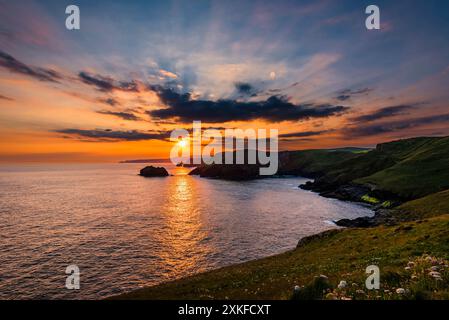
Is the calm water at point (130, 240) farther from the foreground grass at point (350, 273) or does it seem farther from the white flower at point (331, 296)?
the white flower at point (331, 296)

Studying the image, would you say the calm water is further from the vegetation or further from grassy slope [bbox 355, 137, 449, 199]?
grassy slope [bbox 355, 137, 449, 199]

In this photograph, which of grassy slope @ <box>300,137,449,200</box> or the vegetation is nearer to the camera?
the vegetation

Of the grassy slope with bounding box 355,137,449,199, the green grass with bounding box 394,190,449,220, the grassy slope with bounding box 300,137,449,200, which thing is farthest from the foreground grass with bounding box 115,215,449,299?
the grassy slope with bounding box 355,137,449,199

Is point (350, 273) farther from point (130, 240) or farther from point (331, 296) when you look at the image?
point (130, 240)

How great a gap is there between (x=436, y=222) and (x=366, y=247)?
12.1 meters

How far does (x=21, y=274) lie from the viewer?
120ft

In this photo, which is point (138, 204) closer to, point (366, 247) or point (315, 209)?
point (315, 209)

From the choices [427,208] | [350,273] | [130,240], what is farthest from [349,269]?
[427,208]

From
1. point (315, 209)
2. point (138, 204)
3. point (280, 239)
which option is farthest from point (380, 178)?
point (138, 204)

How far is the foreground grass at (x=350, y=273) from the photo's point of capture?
12.8 metres

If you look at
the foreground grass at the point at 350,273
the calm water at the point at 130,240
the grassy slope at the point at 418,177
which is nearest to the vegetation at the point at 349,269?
the foreground grass at the point at 350,273

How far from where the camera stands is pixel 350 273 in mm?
19219

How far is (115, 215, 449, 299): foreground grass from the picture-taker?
12767mm
